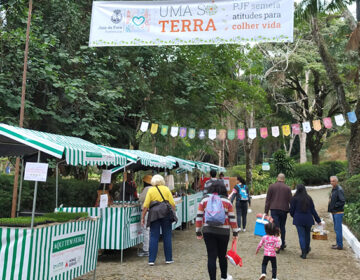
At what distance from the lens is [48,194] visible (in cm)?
1164

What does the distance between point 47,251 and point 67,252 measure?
496mm

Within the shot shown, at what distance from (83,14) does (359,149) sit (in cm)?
1231

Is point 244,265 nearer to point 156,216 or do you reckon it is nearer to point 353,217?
point 156,216

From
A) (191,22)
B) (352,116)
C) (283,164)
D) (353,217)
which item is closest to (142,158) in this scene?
(191,22)

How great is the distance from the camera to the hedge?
9820 millimetres

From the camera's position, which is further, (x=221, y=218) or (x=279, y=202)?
(x=279, y=202)

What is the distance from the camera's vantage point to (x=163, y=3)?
7766 mm

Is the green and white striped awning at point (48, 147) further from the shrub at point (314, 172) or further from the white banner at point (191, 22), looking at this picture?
the shrub at point (314, 172)

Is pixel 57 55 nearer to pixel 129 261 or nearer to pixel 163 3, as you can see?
pixel 163 3

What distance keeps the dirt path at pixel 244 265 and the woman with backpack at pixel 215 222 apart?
135 cm

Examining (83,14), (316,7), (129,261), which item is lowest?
(129,261)

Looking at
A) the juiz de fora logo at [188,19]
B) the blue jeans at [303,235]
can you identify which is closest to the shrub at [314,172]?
the blue jeans at [303,235]

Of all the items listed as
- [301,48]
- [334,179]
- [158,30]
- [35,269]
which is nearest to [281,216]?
[334,179]

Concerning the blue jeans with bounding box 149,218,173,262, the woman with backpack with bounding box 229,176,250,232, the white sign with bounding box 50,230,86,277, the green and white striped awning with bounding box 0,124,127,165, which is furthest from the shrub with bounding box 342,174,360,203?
the white sign with bounding box 50,230,86,277
